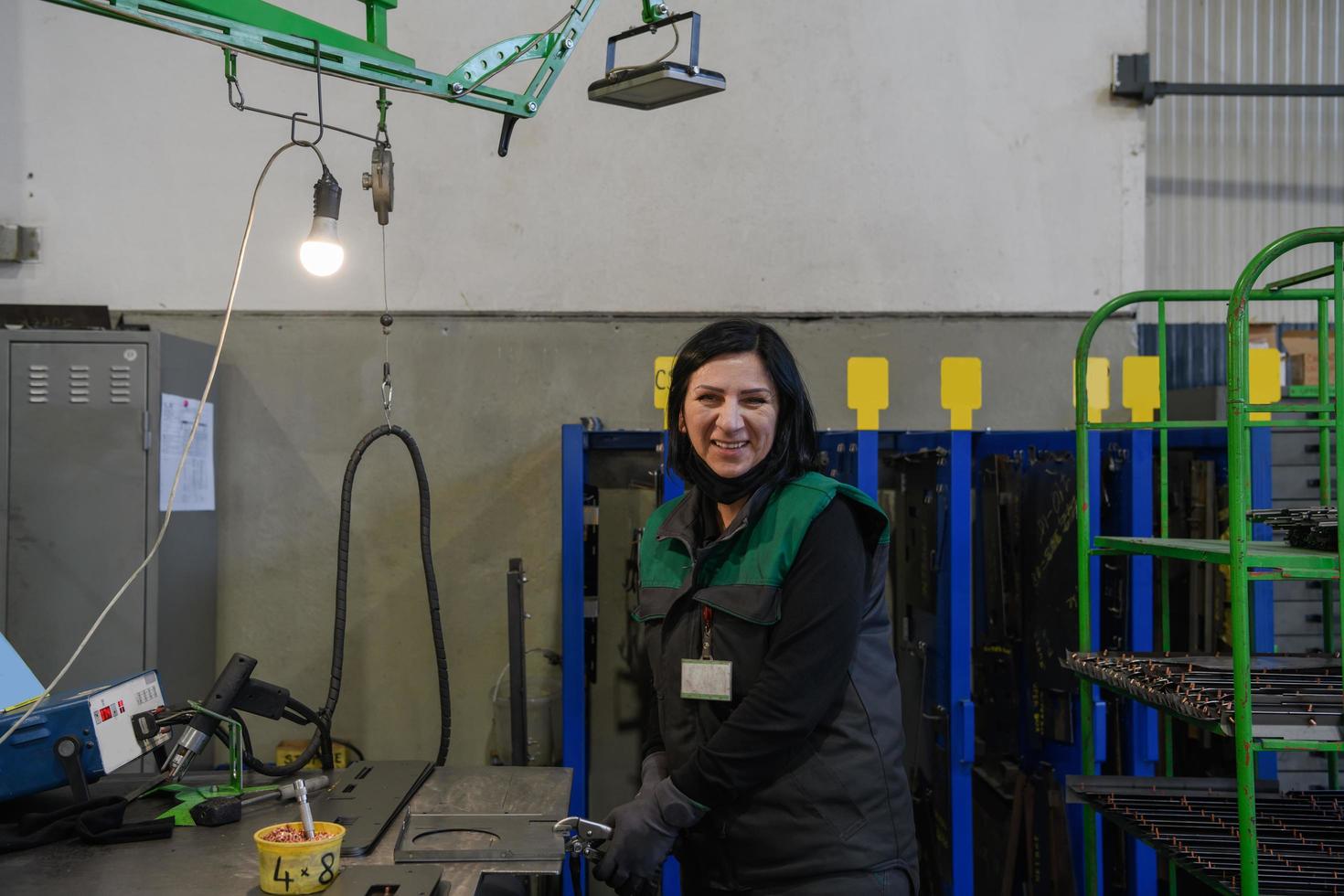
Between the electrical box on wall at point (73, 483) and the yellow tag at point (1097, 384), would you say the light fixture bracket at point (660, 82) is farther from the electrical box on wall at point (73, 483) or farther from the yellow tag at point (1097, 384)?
the electrical box on wall at point (73, 483)

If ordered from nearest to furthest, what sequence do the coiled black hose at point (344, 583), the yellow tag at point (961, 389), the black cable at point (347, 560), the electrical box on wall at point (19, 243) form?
the coiled black hose at point (344, 583)
the black cable at point (347, 560)
the yellow tag at point (961, 389)
the electrical box on wall at point (19, 243)

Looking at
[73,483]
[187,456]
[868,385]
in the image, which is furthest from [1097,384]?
[73,483]

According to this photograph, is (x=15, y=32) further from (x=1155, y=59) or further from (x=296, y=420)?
(x=1155, y=59)

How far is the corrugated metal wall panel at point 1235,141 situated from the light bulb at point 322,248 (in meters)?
2.97

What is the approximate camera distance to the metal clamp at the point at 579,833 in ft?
4.97

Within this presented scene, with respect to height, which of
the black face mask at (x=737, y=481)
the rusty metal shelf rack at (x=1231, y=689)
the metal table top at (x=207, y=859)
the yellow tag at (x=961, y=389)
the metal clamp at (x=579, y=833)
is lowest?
the metal table top at (x=207, y=859)

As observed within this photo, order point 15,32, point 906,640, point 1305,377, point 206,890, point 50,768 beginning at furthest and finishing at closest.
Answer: point 1305,377
point 15,32
point 906,640
point 50,768
point 206,890

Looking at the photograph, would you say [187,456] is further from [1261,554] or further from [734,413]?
[1261,554]

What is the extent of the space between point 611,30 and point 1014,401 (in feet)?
6.05

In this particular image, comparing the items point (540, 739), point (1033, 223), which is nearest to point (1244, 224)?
point (1033, 223)

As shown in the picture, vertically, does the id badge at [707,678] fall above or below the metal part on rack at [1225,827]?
above

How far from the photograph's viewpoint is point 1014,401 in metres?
3.33

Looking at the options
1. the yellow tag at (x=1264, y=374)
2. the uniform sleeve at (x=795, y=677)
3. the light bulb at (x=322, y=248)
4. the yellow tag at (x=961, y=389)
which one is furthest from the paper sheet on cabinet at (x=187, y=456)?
the yellow tag at (x=1264, y=374)

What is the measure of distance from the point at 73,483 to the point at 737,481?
2.14 m
